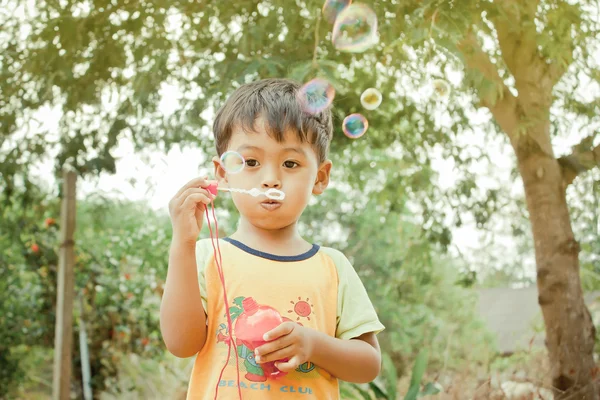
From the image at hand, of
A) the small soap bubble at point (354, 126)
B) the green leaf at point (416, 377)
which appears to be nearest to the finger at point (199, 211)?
the small soap bubble at point (354, 126)

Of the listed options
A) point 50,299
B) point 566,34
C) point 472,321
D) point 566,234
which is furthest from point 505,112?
point 472,321

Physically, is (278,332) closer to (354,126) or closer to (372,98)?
(354,126)

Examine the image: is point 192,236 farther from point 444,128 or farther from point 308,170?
point 444,128

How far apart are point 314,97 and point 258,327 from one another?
645 mm

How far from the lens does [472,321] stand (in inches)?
816

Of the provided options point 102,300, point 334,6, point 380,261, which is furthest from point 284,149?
point 380,261

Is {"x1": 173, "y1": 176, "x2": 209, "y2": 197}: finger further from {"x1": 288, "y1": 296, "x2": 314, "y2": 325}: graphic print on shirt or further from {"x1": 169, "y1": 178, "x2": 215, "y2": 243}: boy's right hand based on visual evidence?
{"x1": 288, "y1": 296, "x2": 314, "y2": 325}: graphic print on shirt

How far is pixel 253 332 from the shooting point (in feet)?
4.89

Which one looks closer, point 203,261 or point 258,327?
point 258,327

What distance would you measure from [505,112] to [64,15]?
269 centimetres

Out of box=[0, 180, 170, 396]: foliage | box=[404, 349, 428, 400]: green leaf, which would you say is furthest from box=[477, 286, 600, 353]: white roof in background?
box=[404, 349, 428, 400]: green leaf

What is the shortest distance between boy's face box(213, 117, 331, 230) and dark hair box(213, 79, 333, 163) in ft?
0.06

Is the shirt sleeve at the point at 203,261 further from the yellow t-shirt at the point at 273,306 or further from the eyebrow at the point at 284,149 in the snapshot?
the eyebrow at the point at 284,149

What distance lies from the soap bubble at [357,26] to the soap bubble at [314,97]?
775 millimetres
